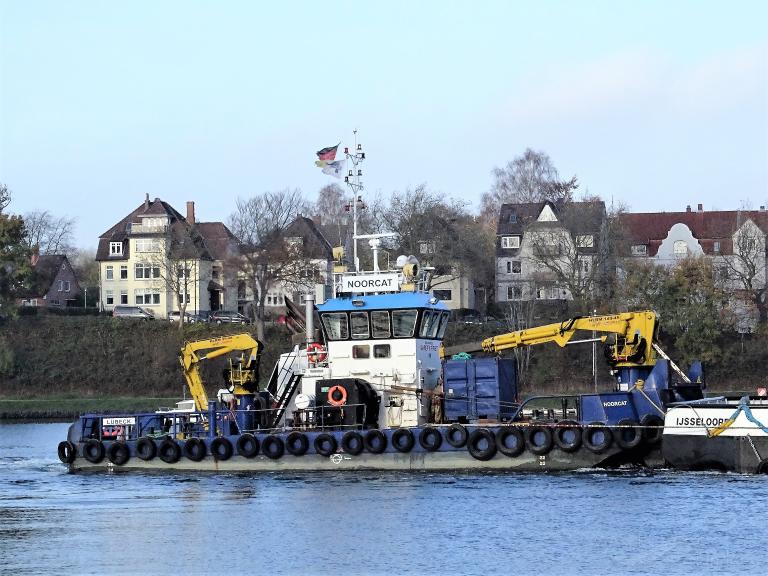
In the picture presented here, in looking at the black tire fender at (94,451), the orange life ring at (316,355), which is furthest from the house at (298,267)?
the orange life ring at (316,355)

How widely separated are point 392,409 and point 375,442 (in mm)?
1368

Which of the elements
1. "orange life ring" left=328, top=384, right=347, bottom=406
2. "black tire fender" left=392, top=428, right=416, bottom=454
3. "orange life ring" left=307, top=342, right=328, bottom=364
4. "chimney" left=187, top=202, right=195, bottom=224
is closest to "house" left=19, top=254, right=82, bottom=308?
"chimney" left=187, top=202, right=195, bottom=224

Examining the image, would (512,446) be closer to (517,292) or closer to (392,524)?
(392,524)

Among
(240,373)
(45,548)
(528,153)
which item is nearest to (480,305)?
(528,153)

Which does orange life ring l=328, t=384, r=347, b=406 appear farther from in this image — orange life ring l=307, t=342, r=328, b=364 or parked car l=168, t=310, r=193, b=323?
parked car l=168, t=310, r=193, b=323

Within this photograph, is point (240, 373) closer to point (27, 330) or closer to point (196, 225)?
point (27, 330)

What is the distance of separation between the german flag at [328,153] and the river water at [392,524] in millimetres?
8286

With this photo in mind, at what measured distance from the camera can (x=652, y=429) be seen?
31.7 m

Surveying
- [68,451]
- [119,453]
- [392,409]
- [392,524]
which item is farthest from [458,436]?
[68,451]

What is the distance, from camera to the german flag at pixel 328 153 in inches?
1400

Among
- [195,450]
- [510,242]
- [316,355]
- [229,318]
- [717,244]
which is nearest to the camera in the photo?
[316,355]

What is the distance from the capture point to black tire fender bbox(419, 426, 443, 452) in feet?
108

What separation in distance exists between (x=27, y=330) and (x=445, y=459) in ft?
177

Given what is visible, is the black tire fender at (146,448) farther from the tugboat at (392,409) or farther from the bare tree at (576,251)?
the bare tree at (576,251)
